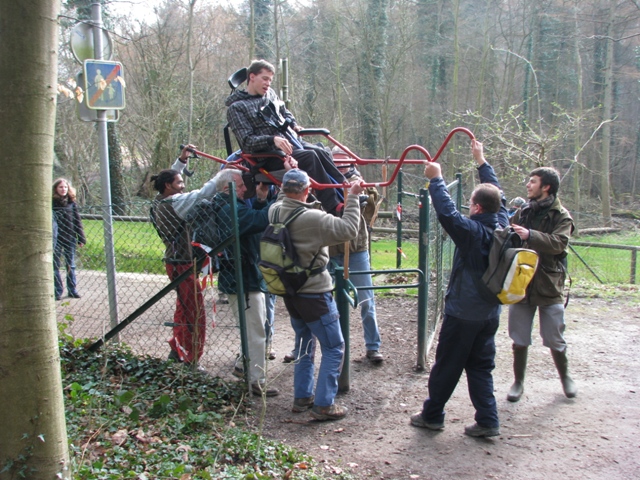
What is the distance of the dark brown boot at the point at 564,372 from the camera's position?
15.1 ft

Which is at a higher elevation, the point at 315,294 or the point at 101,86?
the point at 101,86

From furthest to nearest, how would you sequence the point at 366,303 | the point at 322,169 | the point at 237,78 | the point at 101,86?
the point at 366,303 < the point at 101,86 < the point at 237,78 < the point at 322,169

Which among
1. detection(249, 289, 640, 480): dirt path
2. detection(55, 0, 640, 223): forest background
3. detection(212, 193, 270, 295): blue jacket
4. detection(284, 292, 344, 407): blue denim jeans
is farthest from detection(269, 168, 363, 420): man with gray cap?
detection(55, 0, 640, 223): forest background

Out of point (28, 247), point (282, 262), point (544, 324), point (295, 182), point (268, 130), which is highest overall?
point (268, 130)

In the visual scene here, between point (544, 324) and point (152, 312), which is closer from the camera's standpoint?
point (544, 324)

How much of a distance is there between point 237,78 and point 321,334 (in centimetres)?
230

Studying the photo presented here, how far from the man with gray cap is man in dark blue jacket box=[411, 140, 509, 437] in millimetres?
678

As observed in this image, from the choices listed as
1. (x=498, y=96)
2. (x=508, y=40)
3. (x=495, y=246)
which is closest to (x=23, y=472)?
(x=495, y=246)

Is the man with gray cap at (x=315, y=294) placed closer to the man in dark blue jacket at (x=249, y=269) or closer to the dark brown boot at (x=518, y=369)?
the man in dark blue jacket at (x=249, y=269)

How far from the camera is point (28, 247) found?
2496 millimetres

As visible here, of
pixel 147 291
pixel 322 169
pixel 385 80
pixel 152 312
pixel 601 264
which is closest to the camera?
pixel 322 169

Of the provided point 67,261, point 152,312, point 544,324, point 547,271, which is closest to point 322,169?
point 547,271

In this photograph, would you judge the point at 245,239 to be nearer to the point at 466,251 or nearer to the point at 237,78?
the point at 237,78

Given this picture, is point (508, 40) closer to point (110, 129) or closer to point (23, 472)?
point (110, 129)
